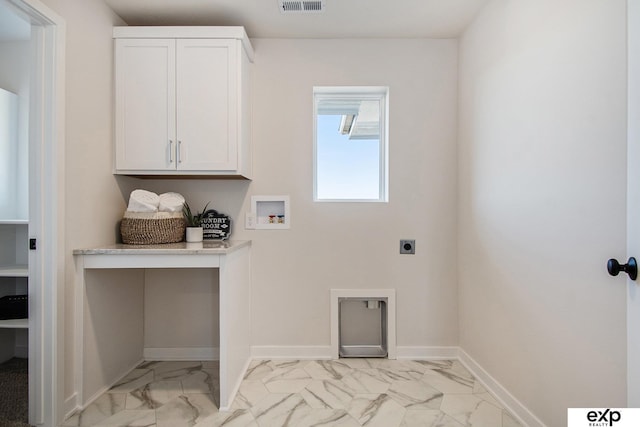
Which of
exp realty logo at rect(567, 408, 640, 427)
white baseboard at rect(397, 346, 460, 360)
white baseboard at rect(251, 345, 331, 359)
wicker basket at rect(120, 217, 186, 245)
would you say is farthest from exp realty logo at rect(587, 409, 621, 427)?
wicker basket at rect(120, 217, 186, 245)

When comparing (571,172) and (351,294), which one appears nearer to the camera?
(571,172)

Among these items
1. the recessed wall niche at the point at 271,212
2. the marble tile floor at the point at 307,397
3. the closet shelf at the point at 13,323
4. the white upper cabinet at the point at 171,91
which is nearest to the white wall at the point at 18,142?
the closet shelf at the point at 13,323

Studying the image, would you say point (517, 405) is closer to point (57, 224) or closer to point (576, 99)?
point (576, 99)

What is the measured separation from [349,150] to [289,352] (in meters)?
1.62

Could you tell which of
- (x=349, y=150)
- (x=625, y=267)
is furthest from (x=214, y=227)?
(x=625, y=267)

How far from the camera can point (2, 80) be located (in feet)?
7.68

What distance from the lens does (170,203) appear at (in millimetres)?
2141

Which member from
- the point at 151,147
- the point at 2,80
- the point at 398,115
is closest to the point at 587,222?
the point at 398,115

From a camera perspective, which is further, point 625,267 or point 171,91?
point 171,91

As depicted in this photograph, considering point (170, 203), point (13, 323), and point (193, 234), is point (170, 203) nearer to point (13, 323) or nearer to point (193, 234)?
point (193, 234)

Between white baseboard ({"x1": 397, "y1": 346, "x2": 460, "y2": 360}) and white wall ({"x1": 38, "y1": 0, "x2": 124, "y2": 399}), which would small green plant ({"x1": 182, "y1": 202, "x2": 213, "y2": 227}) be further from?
white baseboard ({"x1": 397, "y1": 346, "x2": 460, "y2": 360})

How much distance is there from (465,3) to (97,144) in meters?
2.42

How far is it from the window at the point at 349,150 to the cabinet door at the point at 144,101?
1.08 metres

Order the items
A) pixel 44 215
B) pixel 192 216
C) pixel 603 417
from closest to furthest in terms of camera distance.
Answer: pixel 603 417 → pixel 44 215 → pixel 192 216
